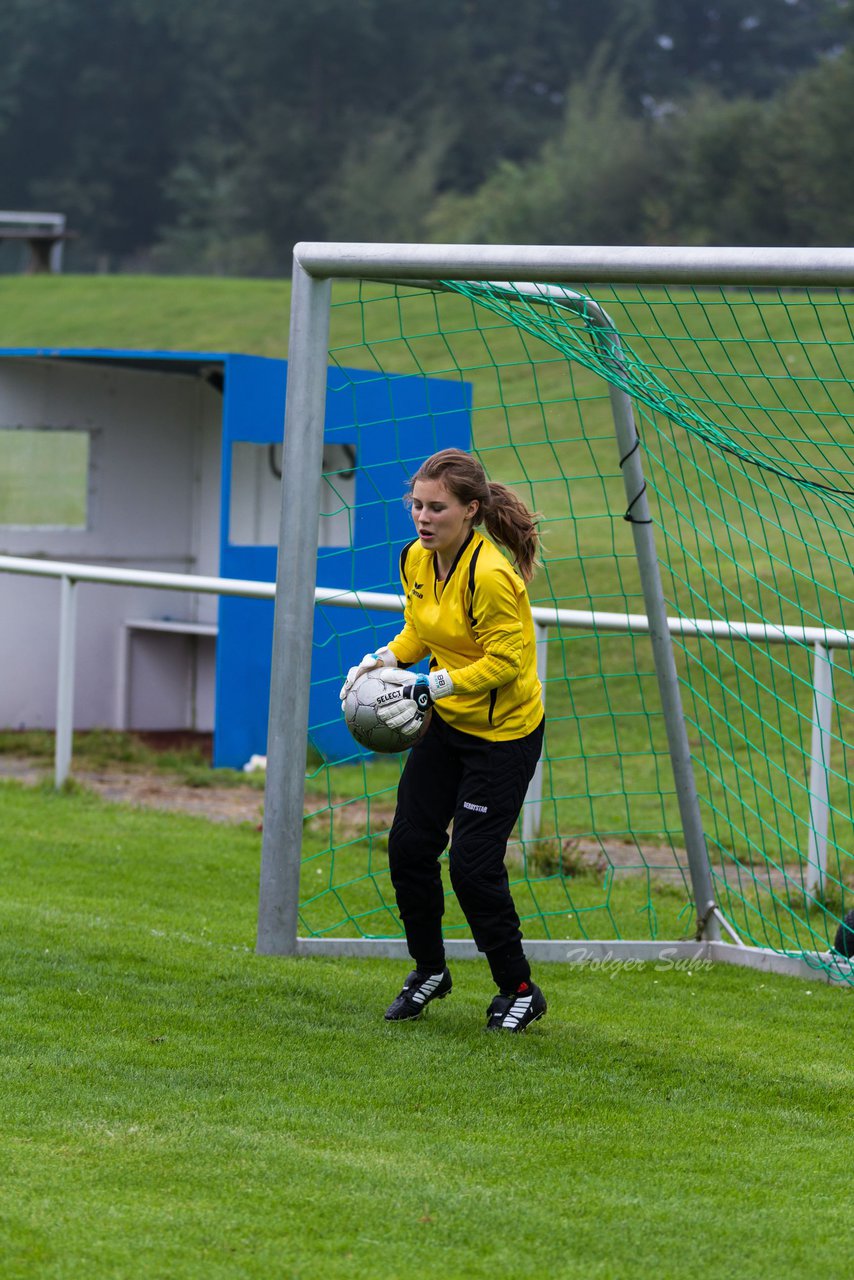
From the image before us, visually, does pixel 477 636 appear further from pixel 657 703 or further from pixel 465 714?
pixel 657 703

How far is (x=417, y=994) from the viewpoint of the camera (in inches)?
198

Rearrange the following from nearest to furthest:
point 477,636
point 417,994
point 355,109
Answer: point 477,636, point 417,994, point 355,109

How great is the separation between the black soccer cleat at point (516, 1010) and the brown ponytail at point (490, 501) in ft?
4.08

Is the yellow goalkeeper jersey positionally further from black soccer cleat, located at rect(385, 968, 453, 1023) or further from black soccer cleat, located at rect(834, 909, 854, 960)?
black soccer cleat, located at rect(834, 909, 854, 960)

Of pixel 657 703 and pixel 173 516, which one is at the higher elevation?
pixel 173 516

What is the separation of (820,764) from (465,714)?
2.51m

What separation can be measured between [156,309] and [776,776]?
2852 centimetres

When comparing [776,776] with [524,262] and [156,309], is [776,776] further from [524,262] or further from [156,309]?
[156,309]

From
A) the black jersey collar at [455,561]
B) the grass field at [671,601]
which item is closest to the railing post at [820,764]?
the grass field at [671,601]

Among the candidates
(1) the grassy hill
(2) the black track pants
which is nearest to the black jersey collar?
(2) the black track pants

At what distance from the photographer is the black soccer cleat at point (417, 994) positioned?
5004 millimetres

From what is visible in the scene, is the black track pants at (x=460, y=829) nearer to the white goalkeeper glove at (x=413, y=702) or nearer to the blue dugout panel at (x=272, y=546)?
the white goalkeeper glove at (x=413, y=702)

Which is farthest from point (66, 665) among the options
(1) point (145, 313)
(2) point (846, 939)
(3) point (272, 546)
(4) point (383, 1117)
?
(1) point (145, 313)

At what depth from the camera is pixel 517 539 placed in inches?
196
